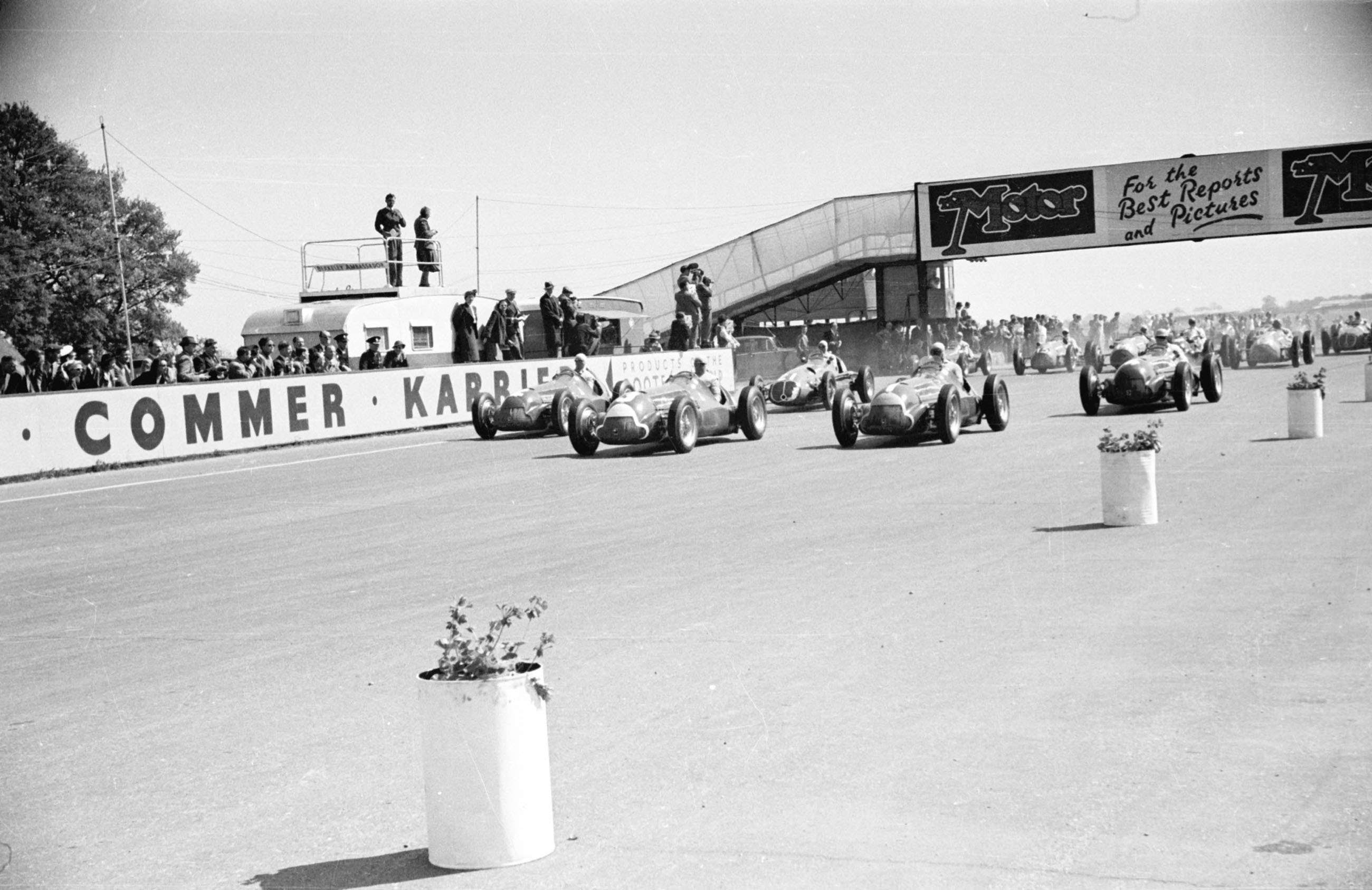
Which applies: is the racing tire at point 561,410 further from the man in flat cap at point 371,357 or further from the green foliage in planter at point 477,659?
the green foliage in planter at point 477,659

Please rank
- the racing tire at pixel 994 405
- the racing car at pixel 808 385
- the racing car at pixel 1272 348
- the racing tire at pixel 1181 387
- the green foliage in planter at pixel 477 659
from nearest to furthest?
the green foliage in planter at pixel 477 659, the racing tire at pixel 994 405, the racing tire at pixel 1181 387, the racing car at pixel 808 385, the racing car at pixel 1272 348

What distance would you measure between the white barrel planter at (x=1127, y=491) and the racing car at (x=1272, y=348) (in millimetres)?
33113

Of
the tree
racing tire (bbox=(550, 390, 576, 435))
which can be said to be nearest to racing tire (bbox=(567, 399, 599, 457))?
racing tire (bbox=(550, 390, 576, 435))

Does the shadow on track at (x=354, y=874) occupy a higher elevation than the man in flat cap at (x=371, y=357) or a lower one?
lower

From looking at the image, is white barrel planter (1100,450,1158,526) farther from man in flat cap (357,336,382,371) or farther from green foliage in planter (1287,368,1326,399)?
man in flat cap (357,336,382,371)

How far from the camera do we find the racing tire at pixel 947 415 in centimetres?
1989

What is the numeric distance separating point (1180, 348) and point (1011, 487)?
1270 cm

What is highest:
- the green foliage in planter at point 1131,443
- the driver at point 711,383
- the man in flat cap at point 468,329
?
the man in flat cap at point 468,329

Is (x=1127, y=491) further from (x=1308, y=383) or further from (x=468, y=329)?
(x=468, y=329)

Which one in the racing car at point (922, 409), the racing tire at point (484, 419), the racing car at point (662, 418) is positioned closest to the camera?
the racing car at point (922, 409)

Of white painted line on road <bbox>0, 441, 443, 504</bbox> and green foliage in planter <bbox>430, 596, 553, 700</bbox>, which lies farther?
white painted line on road <bbox>0, 441, 443, 504</bbox>

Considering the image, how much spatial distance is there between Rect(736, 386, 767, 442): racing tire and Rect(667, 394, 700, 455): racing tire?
1.59 m

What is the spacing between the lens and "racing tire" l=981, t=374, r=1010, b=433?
2184cm

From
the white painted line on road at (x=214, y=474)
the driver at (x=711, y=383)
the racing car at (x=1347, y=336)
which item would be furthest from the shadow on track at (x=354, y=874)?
the racing car at (x=1347, y=336)
